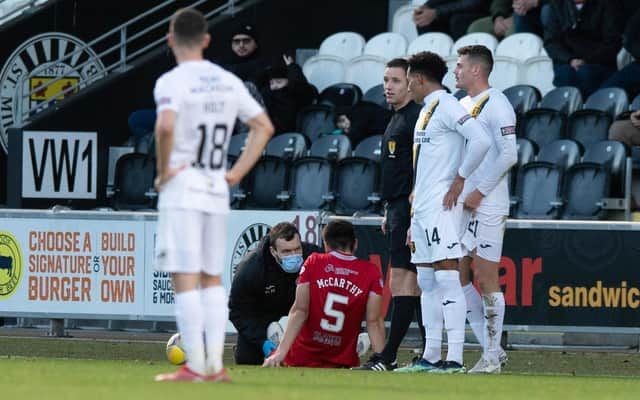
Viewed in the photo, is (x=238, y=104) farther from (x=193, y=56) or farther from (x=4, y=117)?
(x=4, y=117)

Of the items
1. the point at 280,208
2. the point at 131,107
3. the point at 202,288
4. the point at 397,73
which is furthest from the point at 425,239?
the point at 131,107

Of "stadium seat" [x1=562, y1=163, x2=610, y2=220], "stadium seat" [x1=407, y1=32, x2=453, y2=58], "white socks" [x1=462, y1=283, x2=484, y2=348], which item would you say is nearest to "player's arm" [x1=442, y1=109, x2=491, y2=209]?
"white socks" [x1=462, y1=283, x2=484, y2=348]

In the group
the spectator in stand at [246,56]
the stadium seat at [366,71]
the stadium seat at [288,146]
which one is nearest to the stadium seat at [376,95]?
the stadium seat at [366,71]

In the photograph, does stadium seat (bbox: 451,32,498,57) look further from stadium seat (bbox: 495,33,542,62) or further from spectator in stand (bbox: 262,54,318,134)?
spectator in stand (bbox: 262,54,318,134)

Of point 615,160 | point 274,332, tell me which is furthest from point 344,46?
point 274,332

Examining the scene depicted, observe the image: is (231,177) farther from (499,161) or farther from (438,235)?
(499,161)

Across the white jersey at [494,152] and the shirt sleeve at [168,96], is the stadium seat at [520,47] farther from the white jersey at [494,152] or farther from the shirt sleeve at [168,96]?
the shirt sleeve at [168,96]

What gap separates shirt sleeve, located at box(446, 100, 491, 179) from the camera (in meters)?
10.7

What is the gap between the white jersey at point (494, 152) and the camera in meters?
11.2

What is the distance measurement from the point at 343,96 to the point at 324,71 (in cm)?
100

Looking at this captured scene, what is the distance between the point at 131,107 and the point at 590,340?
26.4ft

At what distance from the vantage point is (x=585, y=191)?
1588cm

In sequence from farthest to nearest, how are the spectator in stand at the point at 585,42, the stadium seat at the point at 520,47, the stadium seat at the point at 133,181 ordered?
the stadium seat at the point at 520,47
the stadium seat at the point at 133,181
the spectator in stand at the point at 585,42

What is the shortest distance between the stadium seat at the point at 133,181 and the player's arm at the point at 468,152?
317 inches
